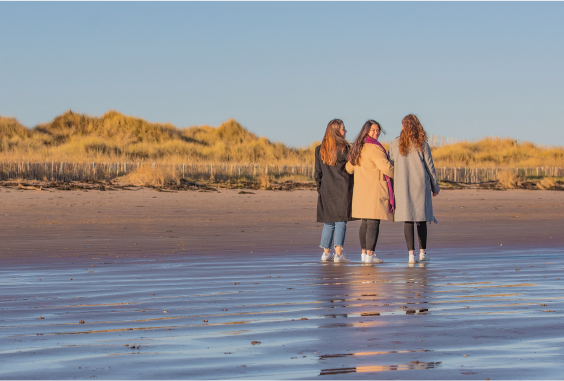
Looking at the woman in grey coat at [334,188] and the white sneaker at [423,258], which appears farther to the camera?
the woman in grey coat at [334,188]

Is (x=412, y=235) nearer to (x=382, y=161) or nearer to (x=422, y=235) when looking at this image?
(x=422, y=235)

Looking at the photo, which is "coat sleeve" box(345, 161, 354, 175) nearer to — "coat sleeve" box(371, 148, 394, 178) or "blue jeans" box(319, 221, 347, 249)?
"coat sleeve" box(371, 148, 394, 178)

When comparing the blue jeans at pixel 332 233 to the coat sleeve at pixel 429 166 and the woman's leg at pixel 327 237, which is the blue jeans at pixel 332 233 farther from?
the coat sleeve at pixel 429 166

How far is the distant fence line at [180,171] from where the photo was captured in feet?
106

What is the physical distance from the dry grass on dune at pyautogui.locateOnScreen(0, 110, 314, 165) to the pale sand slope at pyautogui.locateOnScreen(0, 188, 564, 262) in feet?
68.7

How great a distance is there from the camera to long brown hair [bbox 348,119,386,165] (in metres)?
10.2

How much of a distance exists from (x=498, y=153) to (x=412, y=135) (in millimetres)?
52539

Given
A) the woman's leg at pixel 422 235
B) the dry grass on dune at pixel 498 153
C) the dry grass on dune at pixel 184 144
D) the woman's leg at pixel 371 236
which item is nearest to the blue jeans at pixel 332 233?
the woman's leg at pixel 371 236

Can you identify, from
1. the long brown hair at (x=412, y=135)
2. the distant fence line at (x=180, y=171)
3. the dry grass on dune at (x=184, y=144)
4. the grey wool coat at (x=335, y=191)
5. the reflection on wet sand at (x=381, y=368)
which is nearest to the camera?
the reflection on wet sand at (x=381, y=368)

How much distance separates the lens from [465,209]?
2238 cm

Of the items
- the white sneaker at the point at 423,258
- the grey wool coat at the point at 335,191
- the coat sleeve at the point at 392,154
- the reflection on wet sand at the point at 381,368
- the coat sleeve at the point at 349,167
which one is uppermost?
the coat sleeve at the point at 392,154

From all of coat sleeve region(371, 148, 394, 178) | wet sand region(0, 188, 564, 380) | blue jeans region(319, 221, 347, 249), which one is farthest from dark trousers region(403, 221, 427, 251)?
blue jeans region(319, 221, 347, 249)

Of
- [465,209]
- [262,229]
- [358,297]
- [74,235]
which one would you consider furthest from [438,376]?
[465,209]

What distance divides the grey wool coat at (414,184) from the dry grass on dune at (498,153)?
45820 mm
